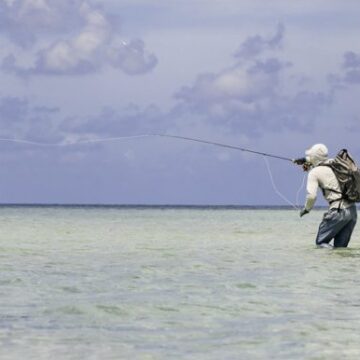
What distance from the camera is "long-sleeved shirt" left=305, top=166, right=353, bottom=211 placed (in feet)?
52.8

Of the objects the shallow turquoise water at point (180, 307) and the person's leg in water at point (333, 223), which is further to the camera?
the person's leg in water at point (333, 223)

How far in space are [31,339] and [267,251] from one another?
1158 centimetres

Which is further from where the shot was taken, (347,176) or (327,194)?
(327,194)

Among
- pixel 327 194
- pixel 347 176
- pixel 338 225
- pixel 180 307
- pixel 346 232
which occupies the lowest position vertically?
pixel 180 307

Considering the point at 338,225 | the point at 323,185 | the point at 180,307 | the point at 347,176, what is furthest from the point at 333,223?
the point at 180,307

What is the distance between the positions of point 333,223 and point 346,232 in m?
0.40

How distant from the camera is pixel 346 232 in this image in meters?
16.7

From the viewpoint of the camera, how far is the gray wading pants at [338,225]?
16.3 metres

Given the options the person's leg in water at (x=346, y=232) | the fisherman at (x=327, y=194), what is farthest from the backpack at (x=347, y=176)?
the person's leg in water at (x=346, y=232)

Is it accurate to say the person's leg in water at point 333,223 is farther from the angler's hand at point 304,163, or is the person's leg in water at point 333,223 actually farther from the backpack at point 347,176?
the angler's hand at point 304,163

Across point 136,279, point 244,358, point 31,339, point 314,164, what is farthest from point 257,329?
point 314,164

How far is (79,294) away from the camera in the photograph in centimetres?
1080

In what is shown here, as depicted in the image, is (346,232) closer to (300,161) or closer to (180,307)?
(300,161)

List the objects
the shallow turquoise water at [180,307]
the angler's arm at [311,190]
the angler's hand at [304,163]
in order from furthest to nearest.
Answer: the angler's hand at [304,163] < the angler's arm at [311,190] < the shallow turquoise water at [180,307]
